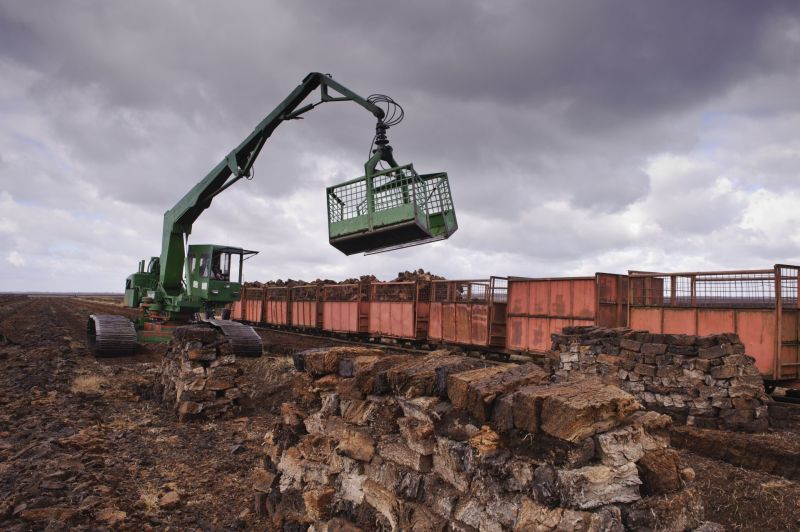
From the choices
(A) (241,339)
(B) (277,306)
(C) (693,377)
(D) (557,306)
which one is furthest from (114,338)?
(B) (277,306)

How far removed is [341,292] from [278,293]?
300 inches

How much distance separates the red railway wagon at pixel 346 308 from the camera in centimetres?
2077

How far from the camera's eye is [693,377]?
8305 mm

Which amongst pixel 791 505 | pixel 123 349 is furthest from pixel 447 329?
pixel 791 505

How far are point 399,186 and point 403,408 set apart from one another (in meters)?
5.38

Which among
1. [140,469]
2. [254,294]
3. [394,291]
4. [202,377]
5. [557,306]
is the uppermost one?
[394,291]

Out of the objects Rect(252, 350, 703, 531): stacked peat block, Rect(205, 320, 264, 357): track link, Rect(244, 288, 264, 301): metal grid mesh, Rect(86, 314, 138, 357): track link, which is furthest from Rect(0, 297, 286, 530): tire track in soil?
Rect(244, 288, 264, 301): metal grid mesh

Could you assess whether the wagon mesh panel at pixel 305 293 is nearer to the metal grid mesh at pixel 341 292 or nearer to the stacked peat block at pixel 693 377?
the metal grid mesh at pixel 341 292

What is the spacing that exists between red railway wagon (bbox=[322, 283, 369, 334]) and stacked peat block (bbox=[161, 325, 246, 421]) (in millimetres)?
11337

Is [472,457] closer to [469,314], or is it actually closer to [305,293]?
[469,314]

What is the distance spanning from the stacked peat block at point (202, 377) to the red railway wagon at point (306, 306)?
1446 cm

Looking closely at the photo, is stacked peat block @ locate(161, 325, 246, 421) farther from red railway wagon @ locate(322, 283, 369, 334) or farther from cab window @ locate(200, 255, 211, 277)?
red railway wagon @ locate(322, 283, 369, 334)

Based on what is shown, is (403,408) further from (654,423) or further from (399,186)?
(399,186)

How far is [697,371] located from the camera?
8.27m
